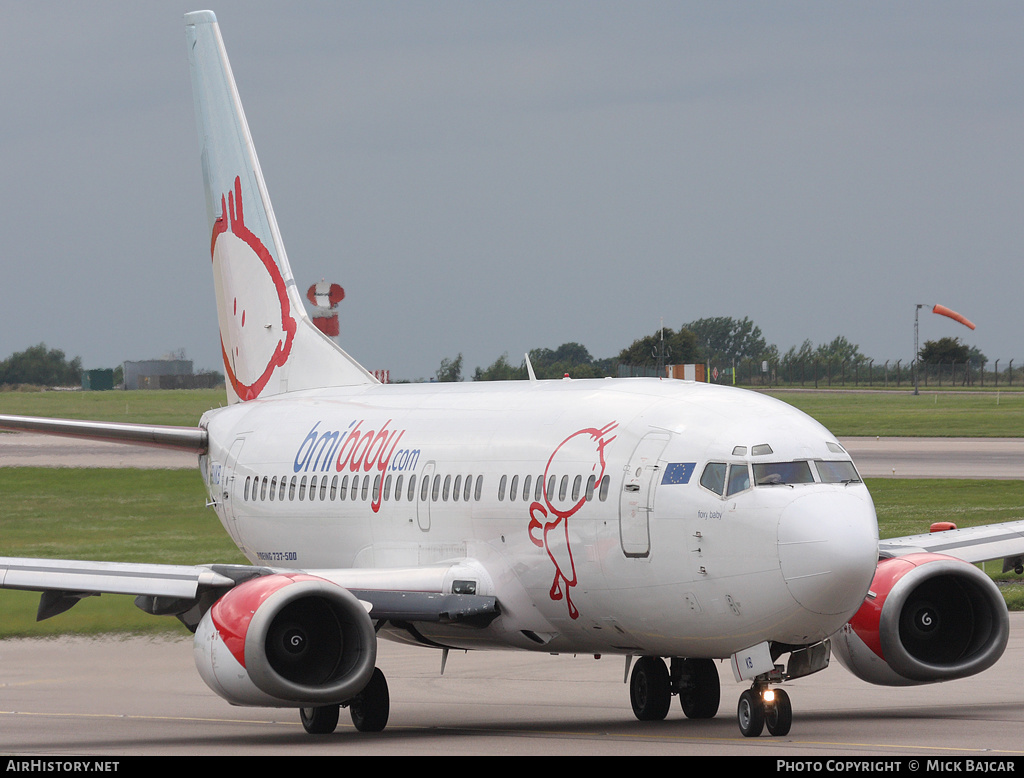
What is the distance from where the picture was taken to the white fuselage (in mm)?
16375

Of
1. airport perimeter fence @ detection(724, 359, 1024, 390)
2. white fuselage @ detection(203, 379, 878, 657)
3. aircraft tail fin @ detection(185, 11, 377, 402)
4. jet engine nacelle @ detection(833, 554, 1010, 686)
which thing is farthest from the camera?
airport perimeter fence @ detection(724, 359, 1024, 390)

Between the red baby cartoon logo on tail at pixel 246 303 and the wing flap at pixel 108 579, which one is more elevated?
the red baby cartoon logo on tail at pixel 246 303

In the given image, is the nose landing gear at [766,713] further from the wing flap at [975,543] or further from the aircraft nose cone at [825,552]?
the wing flap at [975,543]

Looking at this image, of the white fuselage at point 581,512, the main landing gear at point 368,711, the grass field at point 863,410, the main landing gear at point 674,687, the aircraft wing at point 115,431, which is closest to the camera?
the white fuselage at point 581,512

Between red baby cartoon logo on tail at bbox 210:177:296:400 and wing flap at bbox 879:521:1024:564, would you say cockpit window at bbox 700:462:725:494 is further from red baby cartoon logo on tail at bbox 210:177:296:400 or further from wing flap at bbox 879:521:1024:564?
red baby cartoon logo on tail at bbox 210:177:296:400

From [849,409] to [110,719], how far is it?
8173 cm

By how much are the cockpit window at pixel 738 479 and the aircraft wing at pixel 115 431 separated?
11.4 metres

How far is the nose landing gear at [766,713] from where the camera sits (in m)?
16.9

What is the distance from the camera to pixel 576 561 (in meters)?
18.5

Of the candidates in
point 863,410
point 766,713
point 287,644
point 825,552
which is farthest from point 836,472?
point 863,410

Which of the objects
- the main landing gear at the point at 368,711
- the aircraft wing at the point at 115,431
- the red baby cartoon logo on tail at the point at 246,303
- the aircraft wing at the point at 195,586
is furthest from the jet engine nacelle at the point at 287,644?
the red baby cartoon logo on tail at the point at 246,303

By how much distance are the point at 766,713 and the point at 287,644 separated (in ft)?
17.5

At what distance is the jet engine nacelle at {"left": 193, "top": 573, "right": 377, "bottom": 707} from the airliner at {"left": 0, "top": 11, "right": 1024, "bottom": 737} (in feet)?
0.09

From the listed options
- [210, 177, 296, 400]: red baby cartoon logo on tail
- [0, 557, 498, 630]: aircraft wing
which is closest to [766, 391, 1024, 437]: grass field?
[210, 177, 296, 400]: red baby cartoon logo on tail
